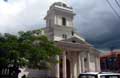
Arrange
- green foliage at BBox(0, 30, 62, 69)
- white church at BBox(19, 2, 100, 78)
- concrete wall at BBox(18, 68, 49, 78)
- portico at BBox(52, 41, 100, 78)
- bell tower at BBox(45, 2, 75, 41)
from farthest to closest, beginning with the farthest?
bell tower at BBox(45, 2, 75, 41), white church at BBox(19, 2, 100, 78), portico at BBox(52, 41, 100, 78), concrete wall at BBox(18, 68, 49, 78), green foliage at BBox(0, 30, 62, 69)

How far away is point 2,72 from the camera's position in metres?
22.7

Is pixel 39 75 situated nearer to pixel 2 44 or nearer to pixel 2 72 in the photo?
pixel 2 44

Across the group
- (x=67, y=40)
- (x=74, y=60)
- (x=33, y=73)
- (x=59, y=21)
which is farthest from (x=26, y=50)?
(x=74, y=60)

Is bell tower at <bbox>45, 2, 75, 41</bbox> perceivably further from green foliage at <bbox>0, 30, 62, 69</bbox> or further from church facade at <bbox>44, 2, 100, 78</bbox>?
green foliage at <bbox>0, 30, 62, 69</bbox>

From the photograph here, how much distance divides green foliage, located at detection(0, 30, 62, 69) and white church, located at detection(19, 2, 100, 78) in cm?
1401

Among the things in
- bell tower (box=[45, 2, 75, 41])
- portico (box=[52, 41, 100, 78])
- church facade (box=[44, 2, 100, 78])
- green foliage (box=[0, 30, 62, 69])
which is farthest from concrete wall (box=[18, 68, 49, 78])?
green foliage (box=[0, 30, 62, 69])

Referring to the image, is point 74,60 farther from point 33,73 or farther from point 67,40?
point 33,73

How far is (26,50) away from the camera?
31.0 meters

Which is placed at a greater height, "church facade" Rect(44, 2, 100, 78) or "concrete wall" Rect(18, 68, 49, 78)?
"church facade" Rect(44, 2, 100, 78)

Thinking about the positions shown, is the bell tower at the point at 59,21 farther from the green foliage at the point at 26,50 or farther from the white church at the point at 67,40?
the green foliage at the point at 26,50

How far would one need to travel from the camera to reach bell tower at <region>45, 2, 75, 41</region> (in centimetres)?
5140

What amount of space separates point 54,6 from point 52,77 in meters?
13.9

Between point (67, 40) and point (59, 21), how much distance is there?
5.27 meters

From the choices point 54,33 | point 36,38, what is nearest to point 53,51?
point 36,38
